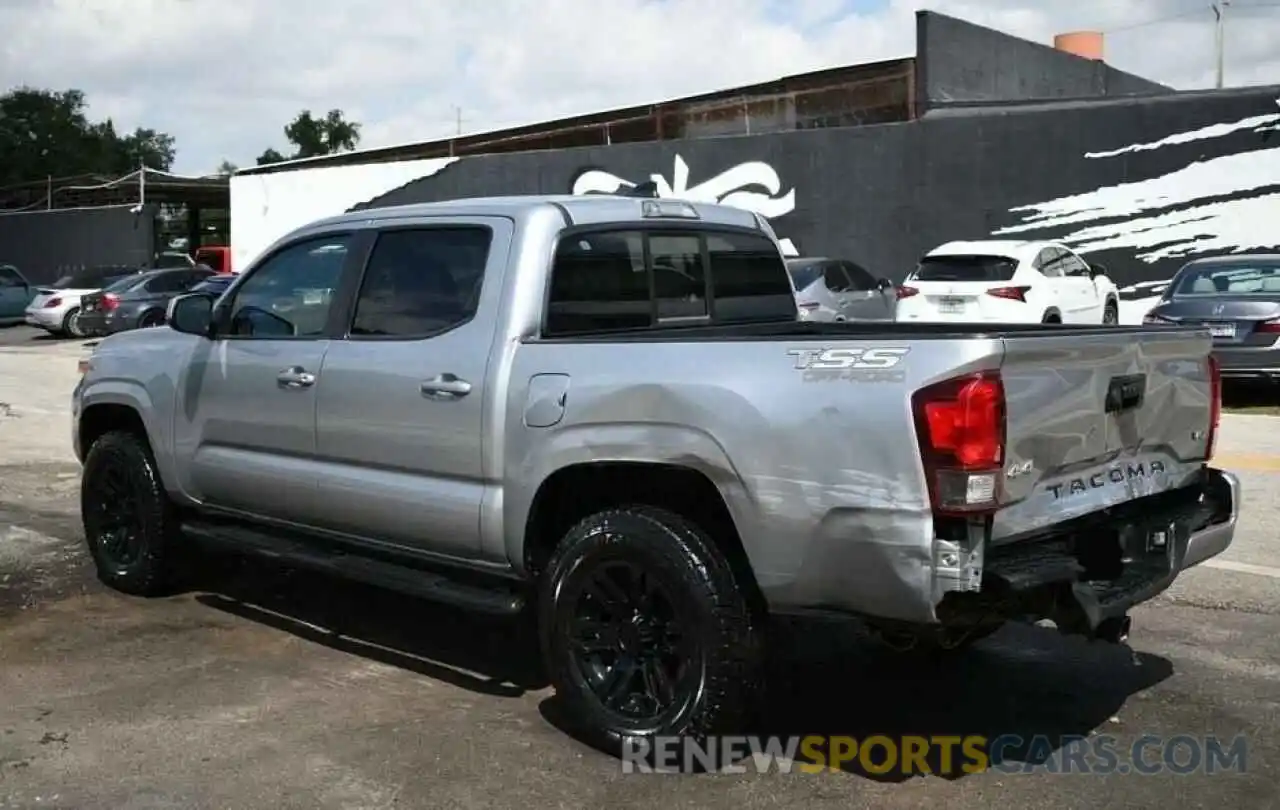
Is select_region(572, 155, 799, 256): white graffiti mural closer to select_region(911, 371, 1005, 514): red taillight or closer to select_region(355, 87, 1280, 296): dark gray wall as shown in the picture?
select_region(355, 87, 1280, 296): dark gray wall

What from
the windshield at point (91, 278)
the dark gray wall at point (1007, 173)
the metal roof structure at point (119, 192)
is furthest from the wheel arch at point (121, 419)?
the metal roof structure at point (119, 192)

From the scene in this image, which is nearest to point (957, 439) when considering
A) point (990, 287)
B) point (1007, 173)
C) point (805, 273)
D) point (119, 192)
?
point (990, 287)

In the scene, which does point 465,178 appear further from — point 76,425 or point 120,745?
point 120,745

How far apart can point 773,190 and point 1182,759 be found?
1940cm

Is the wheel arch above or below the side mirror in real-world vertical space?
below

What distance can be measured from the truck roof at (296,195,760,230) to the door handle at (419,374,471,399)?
2.19 feet

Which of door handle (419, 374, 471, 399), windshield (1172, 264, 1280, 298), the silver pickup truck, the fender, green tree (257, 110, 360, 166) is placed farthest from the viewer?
green tree (257, 110, 360, 166)

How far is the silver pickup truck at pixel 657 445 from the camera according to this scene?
3871 millimetres

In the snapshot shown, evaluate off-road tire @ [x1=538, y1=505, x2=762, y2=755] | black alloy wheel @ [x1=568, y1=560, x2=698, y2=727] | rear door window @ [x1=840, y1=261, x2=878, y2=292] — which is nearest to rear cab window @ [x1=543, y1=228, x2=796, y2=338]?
off-road tire @ [x1=538, y1=505, x2=762, y2=755]

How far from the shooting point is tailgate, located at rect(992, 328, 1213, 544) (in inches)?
154

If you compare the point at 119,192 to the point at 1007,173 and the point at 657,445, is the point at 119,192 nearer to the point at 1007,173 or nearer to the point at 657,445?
the point at 1007,173

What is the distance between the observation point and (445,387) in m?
4.95

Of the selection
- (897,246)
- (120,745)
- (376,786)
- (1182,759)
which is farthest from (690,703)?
(897,246)

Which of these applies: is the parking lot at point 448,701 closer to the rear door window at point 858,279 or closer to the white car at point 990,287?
the white car at point 990,287
